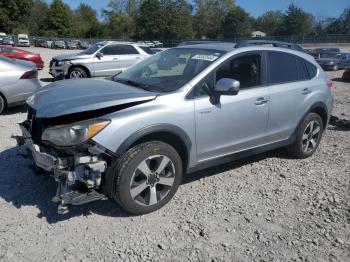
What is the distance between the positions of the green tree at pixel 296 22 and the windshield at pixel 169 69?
8954cm

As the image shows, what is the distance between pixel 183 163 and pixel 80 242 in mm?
1442

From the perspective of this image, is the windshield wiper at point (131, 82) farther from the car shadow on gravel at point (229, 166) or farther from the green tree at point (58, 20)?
the green tree at point (58, 20)

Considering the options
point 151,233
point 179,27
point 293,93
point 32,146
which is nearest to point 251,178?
point 293,93

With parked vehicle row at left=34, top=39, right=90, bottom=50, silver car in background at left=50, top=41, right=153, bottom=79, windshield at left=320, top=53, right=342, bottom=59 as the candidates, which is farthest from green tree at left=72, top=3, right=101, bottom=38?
silver car in background at left=50, top=41, right=153, bottom=79

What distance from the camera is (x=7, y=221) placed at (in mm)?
3959

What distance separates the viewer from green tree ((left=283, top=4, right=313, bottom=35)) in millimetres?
88812

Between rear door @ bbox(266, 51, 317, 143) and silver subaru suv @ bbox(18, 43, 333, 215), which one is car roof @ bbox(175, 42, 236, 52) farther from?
rear door @ bbox(266, 51, 317, 143)

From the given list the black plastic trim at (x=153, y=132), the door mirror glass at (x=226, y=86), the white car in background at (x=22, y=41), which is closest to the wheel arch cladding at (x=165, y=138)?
the black plastic trim at (x=153, y=132)

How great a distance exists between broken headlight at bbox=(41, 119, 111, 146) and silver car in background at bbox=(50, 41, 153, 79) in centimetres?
973

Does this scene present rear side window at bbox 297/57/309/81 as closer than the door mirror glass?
No

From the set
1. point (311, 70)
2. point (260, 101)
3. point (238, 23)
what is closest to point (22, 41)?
point (238, 23)

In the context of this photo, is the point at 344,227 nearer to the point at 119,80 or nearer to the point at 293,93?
the point at 293,93

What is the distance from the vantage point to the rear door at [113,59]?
45.0 ft

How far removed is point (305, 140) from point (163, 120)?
2948 millimetres
